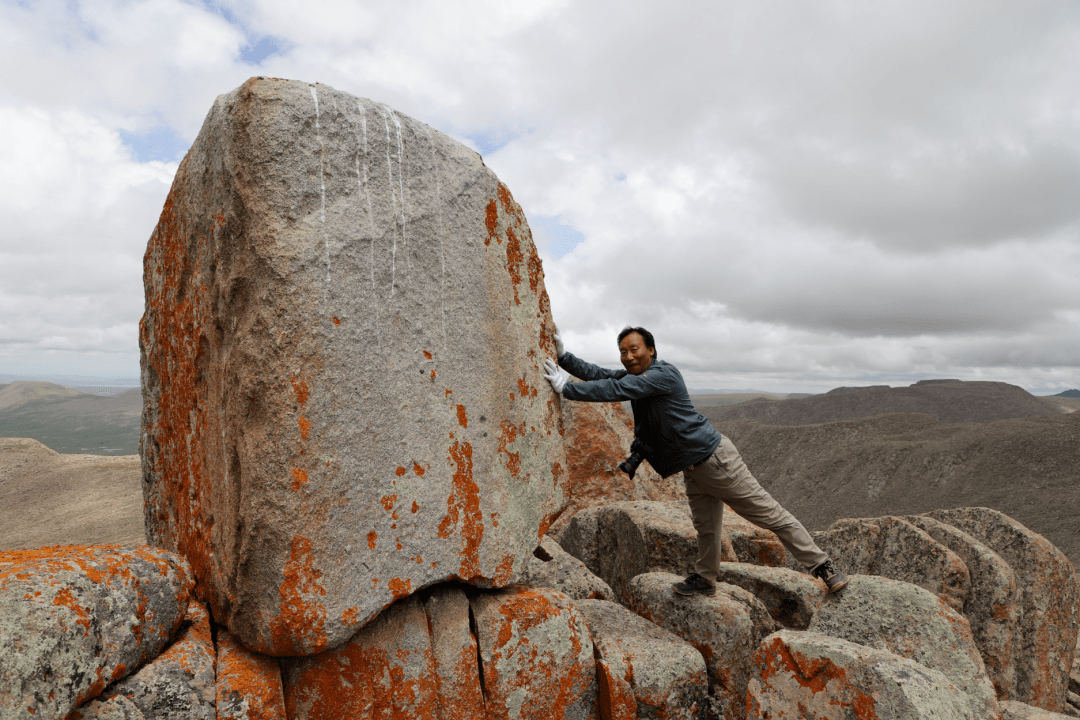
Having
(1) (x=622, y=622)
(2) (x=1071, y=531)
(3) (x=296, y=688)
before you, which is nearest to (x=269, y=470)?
(3) (x=296, y=688)

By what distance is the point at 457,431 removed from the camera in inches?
181

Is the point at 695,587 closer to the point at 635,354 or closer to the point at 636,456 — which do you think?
the point at 636,456

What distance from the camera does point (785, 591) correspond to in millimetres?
6484

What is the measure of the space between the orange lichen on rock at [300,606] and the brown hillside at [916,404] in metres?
76.4

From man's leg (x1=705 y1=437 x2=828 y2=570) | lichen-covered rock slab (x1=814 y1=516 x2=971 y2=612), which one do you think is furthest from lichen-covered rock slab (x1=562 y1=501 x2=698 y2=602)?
lichen-covered rock slab (x1=814 y1=516 x2=971 y2=612)

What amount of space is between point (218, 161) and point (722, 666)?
5662 millimetres

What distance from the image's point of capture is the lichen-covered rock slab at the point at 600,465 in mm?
11477

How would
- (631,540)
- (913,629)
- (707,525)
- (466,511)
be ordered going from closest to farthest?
(466,511), (913,629), (707,525), (631,540)

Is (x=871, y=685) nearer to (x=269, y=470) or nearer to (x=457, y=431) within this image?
(x=457, y=431)

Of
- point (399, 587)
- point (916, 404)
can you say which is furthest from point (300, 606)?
point (916, 404)

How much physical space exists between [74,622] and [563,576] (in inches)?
173

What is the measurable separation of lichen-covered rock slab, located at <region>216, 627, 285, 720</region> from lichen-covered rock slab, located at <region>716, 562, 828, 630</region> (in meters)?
4.76

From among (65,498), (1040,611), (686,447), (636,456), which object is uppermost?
(686,447)

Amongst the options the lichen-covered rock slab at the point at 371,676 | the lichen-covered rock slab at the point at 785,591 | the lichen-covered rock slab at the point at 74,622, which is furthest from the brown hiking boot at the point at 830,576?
the lichen-covered rock slab at the point at 74,622
